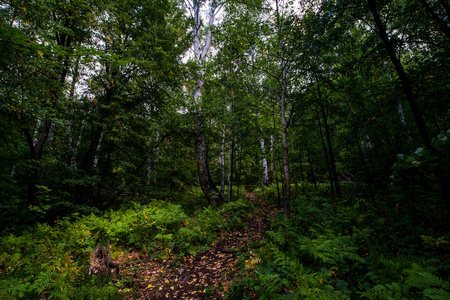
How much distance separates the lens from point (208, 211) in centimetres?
724

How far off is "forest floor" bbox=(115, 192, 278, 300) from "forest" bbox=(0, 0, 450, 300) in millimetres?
43

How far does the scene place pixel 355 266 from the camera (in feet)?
8.95

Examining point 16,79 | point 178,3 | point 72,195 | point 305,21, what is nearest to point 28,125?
point 16,79

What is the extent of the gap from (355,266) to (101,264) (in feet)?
17.1

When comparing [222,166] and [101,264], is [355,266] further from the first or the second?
[222,166]

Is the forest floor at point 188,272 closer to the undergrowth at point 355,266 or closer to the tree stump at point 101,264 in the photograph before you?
the tree stump at point 101,264

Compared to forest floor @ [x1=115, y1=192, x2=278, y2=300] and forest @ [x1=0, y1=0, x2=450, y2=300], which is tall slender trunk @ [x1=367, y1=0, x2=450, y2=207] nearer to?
forest @ [x1=0, y1=0, x2=450, y2=300]

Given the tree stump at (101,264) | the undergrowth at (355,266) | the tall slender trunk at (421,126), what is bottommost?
the tree stump at (101,264)

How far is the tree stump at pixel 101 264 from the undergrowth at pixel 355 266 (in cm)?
297

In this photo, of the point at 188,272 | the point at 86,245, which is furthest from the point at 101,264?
the point at 188,272

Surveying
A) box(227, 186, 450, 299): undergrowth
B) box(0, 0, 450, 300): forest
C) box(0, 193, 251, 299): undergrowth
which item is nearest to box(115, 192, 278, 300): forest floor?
box(0, 0, 450, 300): forest

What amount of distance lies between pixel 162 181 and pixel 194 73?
6998 millimetres

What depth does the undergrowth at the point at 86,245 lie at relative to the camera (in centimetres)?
311

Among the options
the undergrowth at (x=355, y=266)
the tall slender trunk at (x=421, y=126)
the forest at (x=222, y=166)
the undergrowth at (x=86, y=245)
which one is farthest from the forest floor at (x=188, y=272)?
the tall slender trunk at (x=421, y=126)
